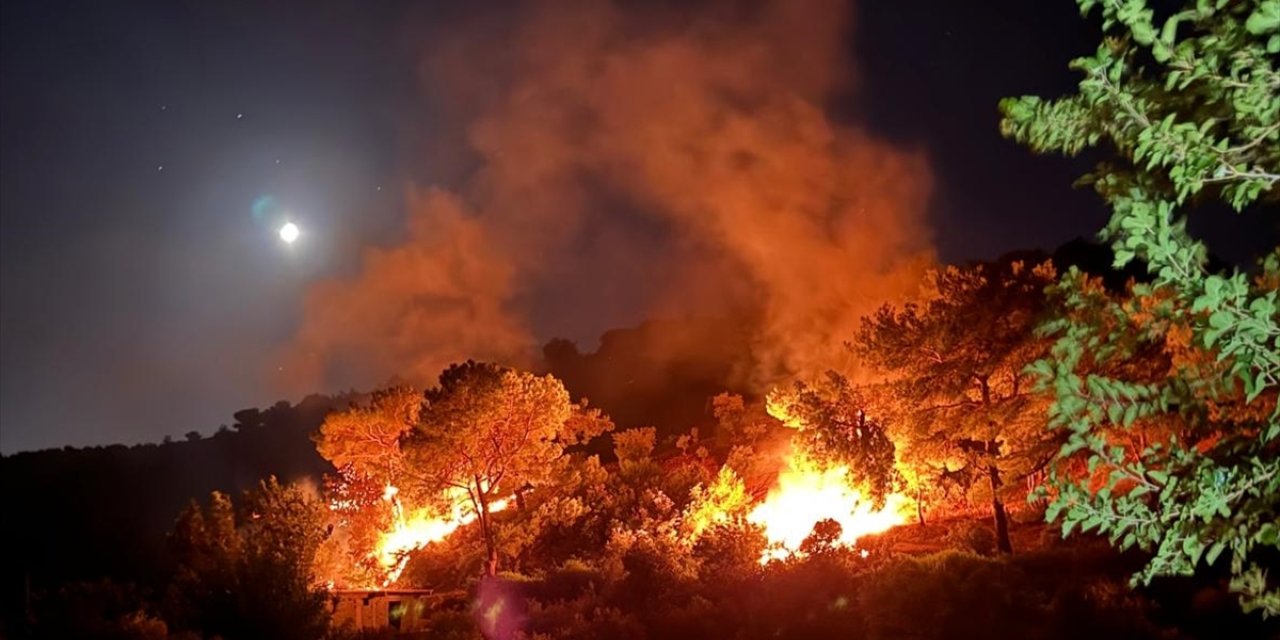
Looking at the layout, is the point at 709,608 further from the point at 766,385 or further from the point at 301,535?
the point at 766,385

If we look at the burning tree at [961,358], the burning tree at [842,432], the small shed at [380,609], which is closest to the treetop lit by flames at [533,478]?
the burning tree at [842,432]

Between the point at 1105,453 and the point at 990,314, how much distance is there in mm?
19183

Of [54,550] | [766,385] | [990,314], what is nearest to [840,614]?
[990,314]

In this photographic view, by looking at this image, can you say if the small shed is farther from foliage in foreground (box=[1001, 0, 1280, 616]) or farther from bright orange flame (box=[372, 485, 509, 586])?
foliage in foreground (box=[1001, 0, 1280, 616])

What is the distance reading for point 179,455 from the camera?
85.6 m

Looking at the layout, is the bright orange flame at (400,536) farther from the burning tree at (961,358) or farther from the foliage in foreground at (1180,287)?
the foliage in foreground at (1180,287)

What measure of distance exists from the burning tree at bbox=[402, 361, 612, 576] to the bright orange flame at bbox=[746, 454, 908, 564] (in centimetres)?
799

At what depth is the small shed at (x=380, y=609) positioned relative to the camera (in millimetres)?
25719

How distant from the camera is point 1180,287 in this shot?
3438 mm

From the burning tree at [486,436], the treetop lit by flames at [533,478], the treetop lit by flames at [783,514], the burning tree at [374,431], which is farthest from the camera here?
the burning tree at [374,431]

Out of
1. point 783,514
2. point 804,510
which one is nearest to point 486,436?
point 783,514

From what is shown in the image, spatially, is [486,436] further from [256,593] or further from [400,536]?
[256,593]

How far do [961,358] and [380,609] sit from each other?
18586mm

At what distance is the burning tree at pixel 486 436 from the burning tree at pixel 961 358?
12.4 m
